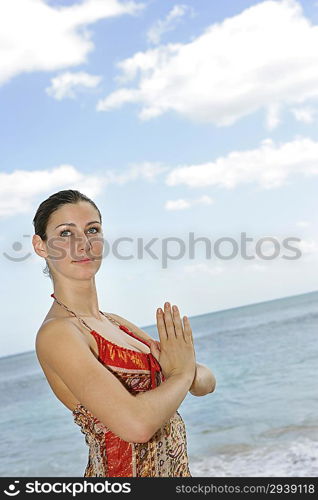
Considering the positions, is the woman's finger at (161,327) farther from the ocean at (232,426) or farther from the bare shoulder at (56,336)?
the ocean at (232,426)

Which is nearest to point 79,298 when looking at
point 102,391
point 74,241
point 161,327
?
point 74,241

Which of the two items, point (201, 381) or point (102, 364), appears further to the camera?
point (201, 381)

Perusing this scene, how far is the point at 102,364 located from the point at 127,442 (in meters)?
0.26

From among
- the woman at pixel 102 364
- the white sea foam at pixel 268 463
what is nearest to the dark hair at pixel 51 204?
the woman at pixel 102 364

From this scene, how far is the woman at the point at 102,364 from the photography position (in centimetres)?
183

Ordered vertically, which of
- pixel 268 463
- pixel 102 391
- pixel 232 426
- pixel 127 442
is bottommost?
pixel 268 463

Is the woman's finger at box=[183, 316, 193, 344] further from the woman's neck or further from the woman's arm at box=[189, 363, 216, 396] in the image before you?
the woman's neck

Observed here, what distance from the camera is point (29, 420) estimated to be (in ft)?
58.8

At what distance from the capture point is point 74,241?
2158 millimetres

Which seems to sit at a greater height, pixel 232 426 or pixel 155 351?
pixel 155 351

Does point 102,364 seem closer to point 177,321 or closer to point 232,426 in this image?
point 177,321

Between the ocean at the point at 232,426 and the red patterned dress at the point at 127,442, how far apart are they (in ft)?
Result: 21.1
